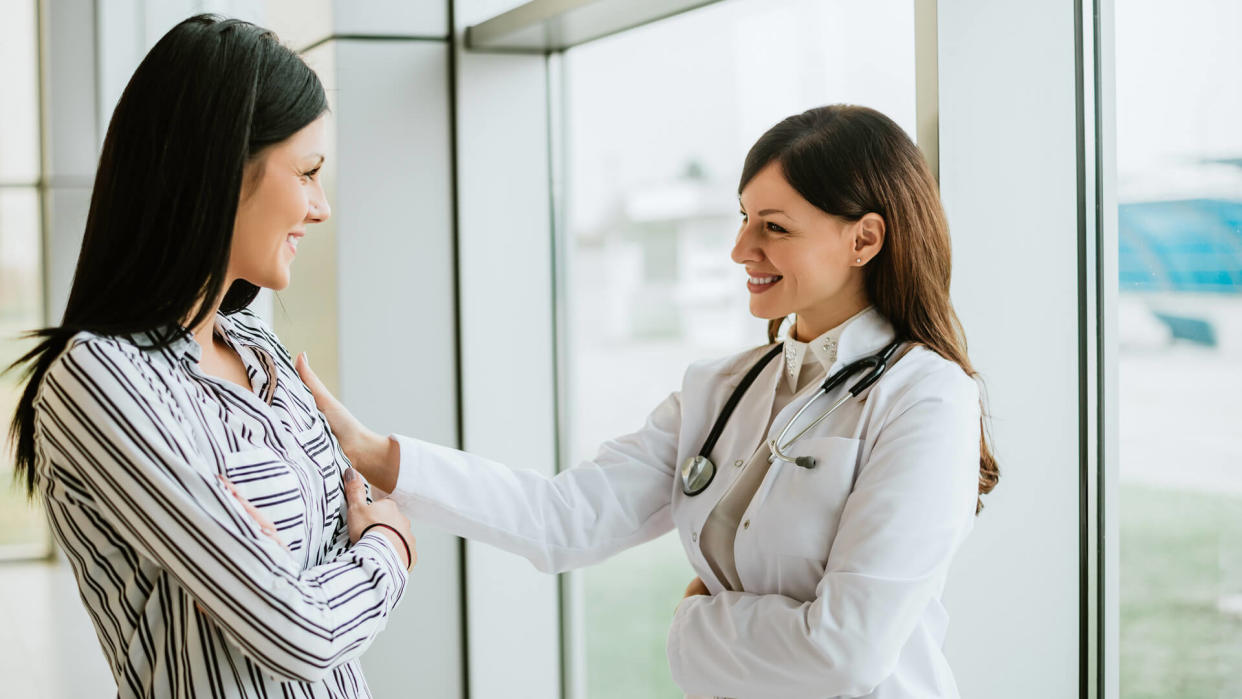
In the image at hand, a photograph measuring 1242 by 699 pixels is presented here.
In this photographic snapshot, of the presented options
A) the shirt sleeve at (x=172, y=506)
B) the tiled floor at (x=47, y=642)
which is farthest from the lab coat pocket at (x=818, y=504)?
the tiled floor at (x=47, y=642)

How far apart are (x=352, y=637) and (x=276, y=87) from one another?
0.77 m

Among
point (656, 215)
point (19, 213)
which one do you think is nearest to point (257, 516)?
point (656, 215)

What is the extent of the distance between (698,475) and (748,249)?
427 millimetres

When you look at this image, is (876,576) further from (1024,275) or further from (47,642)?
(47,642)

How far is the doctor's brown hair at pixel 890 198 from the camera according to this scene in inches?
71.9

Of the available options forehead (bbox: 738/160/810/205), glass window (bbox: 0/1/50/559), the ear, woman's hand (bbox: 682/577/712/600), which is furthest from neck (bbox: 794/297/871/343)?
glass window (bbox: 0/1/50/559)

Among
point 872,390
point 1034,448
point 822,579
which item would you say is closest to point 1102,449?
point 1034,448

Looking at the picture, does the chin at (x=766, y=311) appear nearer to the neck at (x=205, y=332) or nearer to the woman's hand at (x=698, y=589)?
the woman's hand at (x=698, y=589)

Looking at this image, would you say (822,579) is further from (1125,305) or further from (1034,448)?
(1125,305)

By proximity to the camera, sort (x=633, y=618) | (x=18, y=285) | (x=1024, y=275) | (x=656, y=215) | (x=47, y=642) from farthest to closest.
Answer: (x=18, y=285) → (x=47, y=642) → (x=633, y=618) → (x=656, y=215) → (x=1024, y=275)

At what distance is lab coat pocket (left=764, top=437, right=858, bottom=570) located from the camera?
1767 millimetres

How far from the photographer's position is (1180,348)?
6.34ft

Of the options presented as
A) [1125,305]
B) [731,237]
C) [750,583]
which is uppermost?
[731,237]

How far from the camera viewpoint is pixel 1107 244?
203 centimetres
